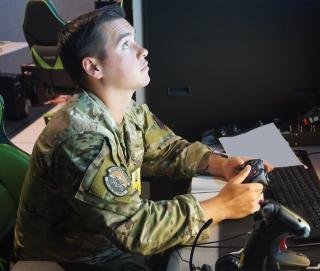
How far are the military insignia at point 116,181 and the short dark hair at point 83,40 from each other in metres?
0.26

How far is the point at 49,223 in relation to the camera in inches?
42.2

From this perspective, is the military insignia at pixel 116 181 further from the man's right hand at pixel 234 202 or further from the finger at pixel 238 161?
the finger at pixel 238 161

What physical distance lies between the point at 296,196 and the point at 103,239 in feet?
1.56

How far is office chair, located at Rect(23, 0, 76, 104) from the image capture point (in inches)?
113

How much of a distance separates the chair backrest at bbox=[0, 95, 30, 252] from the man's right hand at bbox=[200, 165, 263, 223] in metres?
0.49

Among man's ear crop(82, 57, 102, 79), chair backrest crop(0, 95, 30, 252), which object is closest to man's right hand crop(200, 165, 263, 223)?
man's ear crop(82, 57, 102, 79)

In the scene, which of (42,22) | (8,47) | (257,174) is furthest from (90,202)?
(8,47)

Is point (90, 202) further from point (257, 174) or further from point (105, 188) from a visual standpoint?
point (257, 174)

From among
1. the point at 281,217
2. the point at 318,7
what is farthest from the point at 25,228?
the point at 318,7

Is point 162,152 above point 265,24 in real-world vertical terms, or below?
below

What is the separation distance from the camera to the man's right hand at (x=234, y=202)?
3.26 feet

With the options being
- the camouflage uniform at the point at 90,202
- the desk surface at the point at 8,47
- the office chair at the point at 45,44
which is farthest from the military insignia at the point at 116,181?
the desk surface at the point at 8,47

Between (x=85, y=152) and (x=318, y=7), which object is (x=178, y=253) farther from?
(x=318, y=7)

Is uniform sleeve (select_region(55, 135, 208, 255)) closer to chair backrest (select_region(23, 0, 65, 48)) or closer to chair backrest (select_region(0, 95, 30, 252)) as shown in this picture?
chair backrest (select_region(0, 95, 30, 252))
